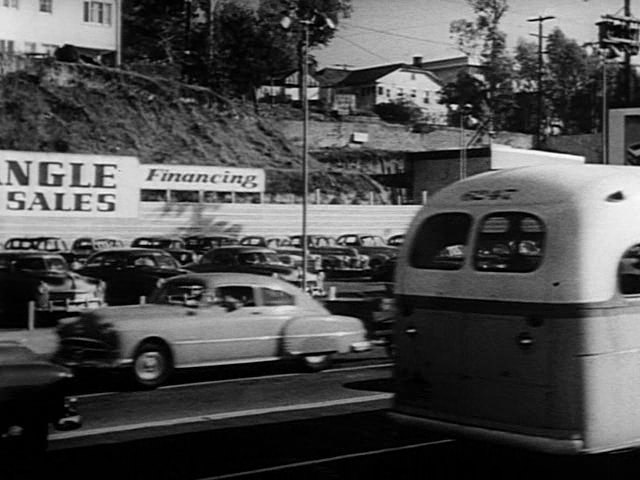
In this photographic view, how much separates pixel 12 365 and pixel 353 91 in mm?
12669

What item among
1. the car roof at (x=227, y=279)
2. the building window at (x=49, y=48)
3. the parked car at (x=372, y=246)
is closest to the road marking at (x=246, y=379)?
the car roof at (x=227, y=279)

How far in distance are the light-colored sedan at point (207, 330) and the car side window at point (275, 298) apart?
0.04 ft

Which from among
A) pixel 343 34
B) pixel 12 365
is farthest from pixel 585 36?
pixel 12 365

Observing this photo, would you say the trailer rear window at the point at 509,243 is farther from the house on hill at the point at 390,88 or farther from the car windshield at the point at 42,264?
the house on hill at the point at 390,88

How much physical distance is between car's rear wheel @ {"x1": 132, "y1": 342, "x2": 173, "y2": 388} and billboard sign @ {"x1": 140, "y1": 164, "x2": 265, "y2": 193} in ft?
17.2

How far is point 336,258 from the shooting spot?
18.7 metres

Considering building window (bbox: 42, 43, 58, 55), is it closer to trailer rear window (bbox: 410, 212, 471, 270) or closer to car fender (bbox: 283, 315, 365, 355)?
car fender (bbox: 283, 315, 365, 355)

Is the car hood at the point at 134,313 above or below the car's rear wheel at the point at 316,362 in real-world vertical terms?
above

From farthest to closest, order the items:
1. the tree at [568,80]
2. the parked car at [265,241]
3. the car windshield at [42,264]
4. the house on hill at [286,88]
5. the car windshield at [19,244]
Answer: the tree at [568,80] → the house on hill at [286,88] → the parked car at [265,241] → the car windshield at [42,264] → the car windshield at [19,244]

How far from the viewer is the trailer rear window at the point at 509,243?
716 cm

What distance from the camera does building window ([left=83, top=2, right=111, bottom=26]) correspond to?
16203 millimetres

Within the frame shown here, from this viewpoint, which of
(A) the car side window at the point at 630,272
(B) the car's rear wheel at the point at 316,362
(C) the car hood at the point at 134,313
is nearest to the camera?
(A) the car side window at the point at 630,272

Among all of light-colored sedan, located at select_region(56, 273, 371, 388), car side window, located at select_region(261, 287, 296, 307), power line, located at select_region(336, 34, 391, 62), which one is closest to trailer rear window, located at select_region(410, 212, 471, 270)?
light-colored sedan, located at select_region(56, 273, 371, 388)

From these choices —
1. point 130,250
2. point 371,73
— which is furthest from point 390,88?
point 130,250
